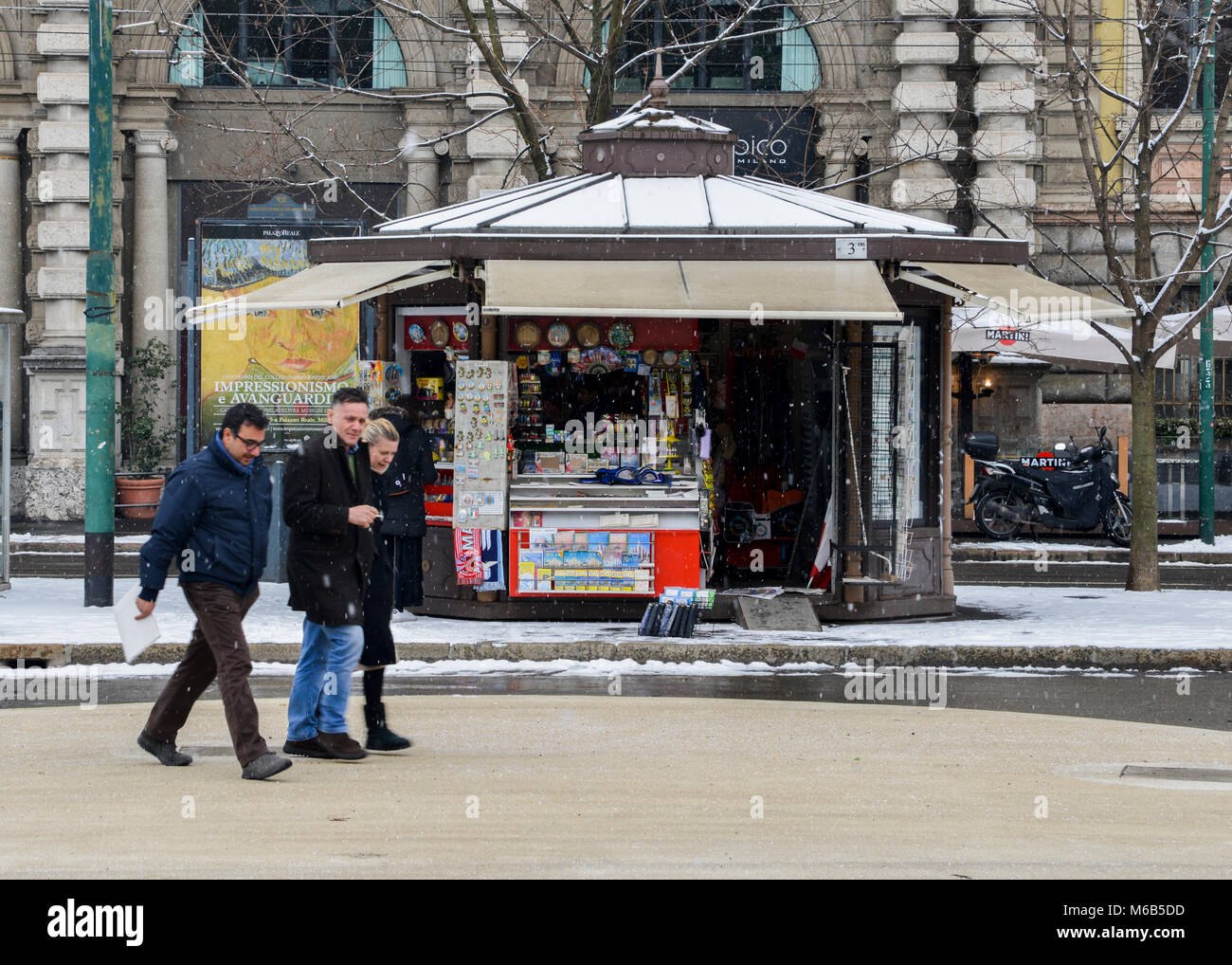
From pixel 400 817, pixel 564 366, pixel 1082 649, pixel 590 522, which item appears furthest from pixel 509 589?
pixel 400 817

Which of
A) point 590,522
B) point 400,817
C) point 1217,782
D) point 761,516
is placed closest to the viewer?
point 400,817

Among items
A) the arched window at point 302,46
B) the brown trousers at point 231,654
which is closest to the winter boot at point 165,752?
the brown trousers at point 231,654

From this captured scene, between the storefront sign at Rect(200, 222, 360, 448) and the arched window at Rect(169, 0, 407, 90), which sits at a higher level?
the arched window at Rect(169, 0, 407, 90)

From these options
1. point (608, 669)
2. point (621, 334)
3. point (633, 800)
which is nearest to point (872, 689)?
point (608, 669)

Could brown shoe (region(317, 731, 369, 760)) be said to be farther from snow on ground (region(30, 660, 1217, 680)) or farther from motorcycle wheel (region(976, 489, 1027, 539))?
motorcycle wheel (region(976, 489, 1027, 539))

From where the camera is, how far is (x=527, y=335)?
46.0ft

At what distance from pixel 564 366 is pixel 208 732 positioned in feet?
19.6

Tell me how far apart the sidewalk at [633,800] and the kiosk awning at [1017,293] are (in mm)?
4504

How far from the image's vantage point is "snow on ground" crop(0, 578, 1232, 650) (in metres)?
12.6

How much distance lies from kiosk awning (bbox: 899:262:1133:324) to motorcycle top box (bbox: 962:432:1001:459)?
29.5 feet

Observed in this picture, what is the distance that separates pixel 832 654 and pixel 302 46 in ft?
55.2

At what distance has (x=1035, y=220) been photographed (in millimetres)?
25625

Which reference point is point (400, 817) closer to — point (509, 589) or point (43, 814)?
point (43, 814)

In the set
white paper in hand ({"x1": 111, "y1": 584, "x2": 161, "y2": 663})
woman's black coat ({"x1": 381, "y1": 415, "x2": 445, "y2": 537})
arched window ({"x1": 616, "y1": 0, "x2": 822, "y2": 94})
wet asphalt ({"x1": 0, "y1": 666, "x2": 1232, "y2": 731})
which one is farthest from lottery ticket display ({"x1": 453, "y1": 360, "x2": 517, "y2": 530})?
arched window ({"x1": 616, "y1": 0, "x2": 822, "y2": 94})
